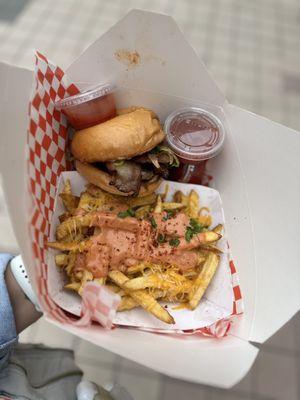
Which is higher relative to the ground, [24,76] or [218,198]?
[24,76]

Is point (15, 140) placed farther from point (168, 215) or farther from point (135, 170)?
point (168, 215)

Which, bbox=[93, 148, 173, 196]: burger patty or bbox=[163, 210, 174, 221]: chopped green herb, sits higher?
bbox=[93, 148, 173, 196]: burger patty

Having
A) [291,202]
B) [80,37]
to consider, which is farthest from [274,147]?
[80,37]

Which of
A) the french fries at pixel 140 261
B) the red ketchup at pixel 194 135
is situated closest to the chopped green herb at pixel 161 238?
the french fries at pixel 140 261

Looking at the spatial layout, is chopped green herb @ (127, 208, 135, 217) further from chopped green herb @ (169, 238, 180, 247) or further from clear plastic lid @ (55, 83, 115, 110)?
clear plastic lid @ (55, 83, 115, 110)

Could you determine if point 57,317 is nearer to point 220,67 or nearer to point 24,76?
point 24,76

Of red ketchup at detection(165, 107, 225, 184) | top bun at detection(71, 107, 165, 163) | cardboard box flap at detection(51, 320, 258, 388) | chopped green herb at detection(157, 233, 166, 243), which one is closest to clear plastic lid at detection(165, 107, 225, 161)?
red ketchup at detection(165, 107, 225, 184)

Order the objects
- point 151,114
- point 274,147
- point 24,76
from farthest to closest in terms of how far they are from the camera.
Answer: point 151,114 → point 274,147 → point 24,76
